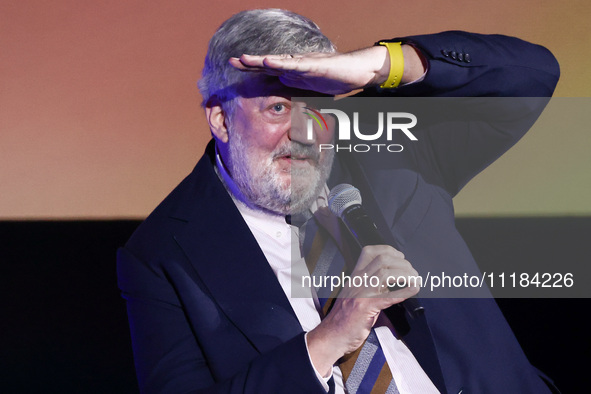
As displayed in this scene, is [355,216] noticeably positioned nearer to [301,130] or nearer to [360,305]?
[360,305]

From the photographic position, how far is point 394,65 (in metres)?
1.40

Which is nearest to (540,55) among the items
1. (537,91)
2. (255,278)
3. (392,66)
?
(537,91)

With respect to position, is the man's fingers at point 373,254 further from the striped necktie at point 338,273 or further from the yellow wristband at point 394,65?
the yellow wristband at point 394,65

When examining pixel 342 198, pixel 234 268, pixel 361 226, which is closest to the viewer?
pixel 361 226

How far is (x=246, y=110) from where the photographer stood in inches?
65.3

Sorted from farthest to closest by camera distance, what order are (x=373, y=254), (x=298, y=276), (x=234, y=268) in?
(x=298, y=276) → (x=234, y=268) → (x=373, y=254)

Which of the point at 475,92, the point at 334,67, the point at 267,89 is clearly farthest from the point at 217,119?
the point at 475,92

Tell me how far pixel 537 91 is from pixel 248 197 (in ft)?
2.81

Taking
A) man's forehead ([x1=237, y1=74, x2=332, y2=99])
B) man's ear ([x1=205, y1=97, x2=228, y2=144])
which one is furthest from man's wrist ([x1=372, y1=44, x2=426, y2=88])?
man's ear ([x1=205, y1=97, x2=228, y2=144])

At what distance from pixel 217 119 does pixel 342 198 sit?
54 centimetres

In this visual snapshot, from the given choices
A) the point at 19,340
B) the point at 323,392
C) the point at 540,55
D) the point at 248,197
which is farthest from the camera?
the point at 19,340

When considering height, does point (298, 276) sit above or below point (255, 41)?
below

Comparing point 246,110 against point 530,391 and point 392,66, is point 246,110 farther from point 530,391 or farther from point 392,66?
point 530,391

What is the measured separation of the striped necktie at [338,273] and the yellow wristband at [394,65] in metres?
0.42
